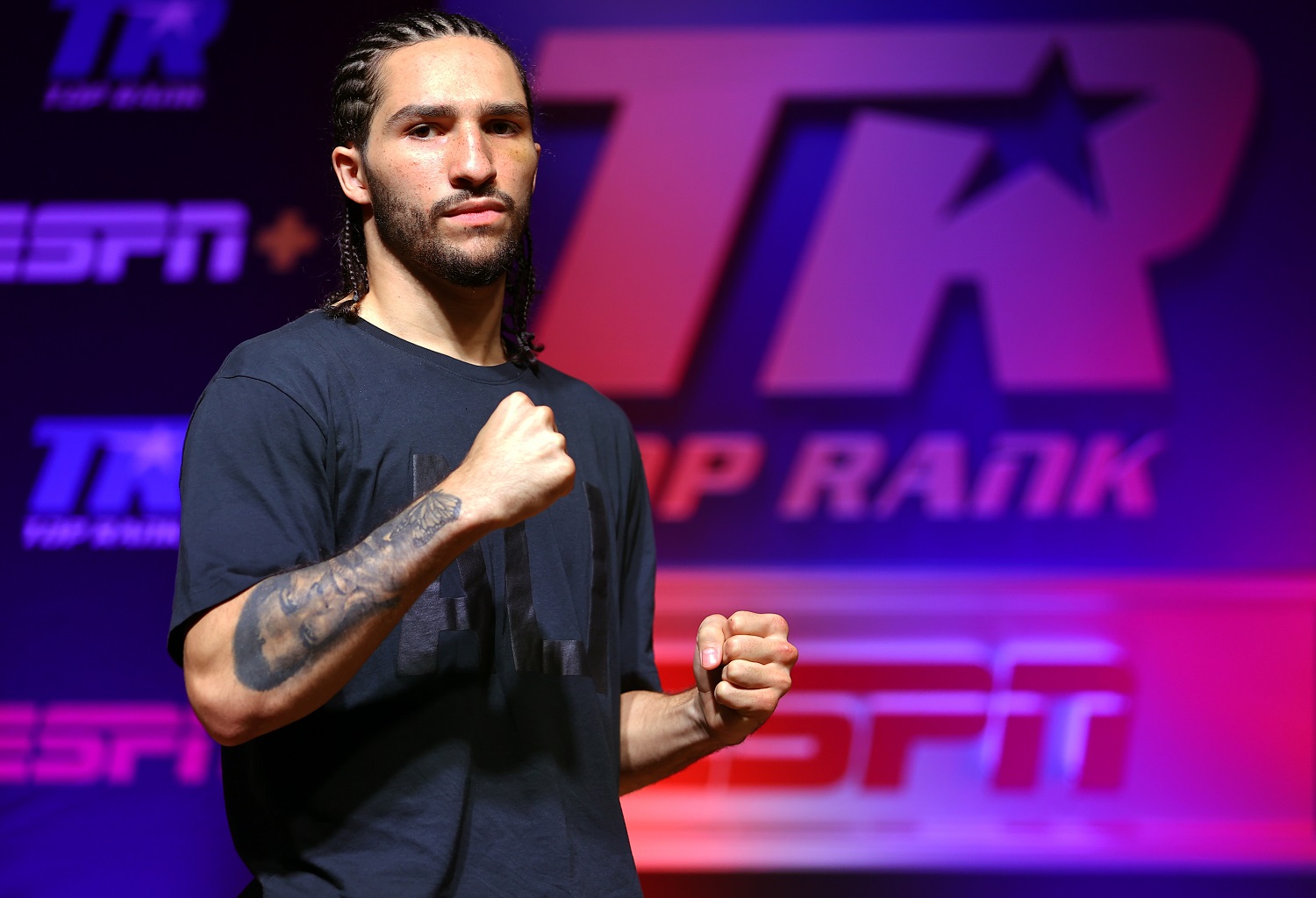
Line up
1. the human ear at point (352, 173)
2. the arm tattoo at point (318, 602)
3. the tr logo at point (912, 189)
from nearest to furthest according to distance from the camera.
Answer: the arm tattoo at point (318, 602), the human ear at point (352, 173), the tr logo at point (912, 189)

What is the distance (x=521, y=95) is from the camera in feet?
4.41

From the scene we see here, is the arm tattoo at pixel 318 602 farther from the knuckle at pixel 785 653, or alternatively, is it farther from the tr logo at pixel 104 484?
the tr logo at pixel 104 484

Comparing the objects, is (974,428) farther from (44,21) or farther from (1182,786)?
(44,21)

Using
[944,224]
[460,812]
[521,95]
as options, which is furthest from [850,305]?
[460,812]

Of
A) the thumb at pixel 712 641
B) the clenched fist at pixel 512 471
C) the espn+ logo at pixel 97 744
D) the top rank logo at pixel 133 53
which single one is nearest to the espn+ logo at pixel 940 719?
the espn+ logo at pixel 97 744

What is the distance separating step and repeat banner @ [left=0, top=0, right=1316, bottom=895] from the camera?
2.54 m

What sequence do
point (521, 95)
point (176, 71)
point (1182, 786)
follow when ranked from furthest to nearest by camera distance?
point (176, 71), point (1182, 786), point (521, 95)

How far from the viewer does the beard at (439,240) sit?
1258 mm

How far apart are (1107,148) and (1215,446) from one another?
0.71 metres

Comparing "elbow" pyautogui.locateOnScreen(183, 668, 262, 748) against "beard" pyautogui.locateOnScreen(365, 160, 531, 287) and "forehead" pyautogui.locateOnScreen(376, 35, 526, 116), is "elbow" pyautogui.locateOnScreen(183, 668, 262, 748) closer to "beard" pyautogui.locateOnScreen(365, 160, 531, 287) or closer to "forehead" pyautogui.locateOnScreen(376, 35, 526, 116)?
"beard" pyautogui.locateOnScreen(365, 160, 531, 287)

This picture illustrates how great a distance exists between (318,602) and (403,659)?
15 centimetres

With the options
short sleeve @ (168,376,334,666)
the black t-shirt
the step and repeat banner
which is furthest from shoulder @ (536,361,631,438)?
the step and repeat banner

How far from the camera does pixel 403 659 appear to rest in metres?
1.12

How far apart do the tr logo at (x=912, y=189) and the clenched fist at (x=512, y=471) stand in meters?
1.57
